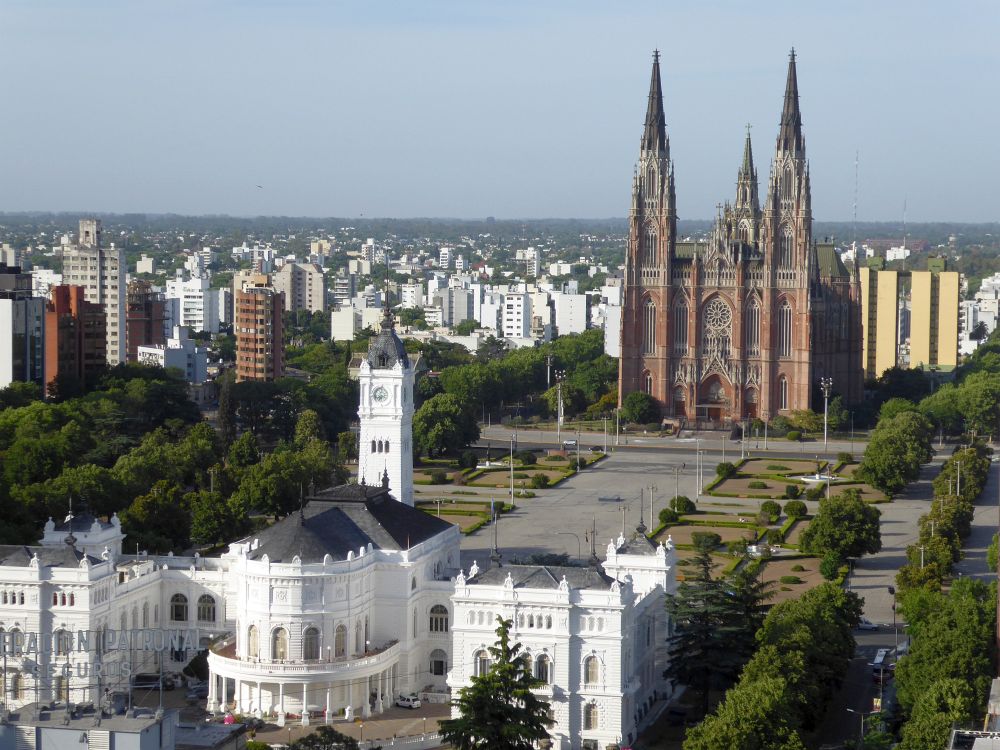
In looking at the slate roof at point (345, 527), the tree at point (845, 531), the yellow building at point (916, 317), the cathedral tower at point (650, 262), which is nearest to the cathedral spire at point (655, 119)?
the cathedral tower at point (650, 262)

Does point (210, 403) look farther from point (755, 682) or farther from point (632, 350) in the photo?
point (755, 682)

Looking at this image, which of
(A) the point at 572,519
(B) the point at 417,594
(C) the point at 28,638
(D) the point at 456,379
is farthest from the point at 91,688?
(D) the point at 456,379

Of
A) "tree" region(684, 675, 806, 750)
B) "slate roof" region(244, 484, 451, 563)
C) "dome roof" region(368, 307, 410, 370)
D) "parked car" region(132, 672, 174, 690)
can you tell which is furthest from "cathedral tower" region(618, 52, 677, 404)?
"tree" region(684, 675, 806, 750)

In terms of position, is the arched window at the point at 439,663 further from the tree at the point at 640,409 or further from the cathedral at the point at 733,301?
the cathedral at the point at 733,301

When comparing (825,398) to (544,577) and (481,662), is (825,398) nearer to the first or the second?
(544,577)

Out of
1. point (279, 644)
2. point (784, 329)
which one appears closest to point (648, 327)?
point (784, 329)

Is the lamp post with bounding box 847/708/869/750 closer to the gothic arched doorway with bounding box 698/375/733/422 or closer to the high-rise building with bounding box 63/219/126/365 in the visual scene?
the gothic arched doorway with bounding box 698/375/733/422

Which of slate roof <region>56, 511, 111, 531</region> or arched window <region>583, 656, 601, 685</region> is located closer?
arched window <region>583, 656, 601, 685</region>
